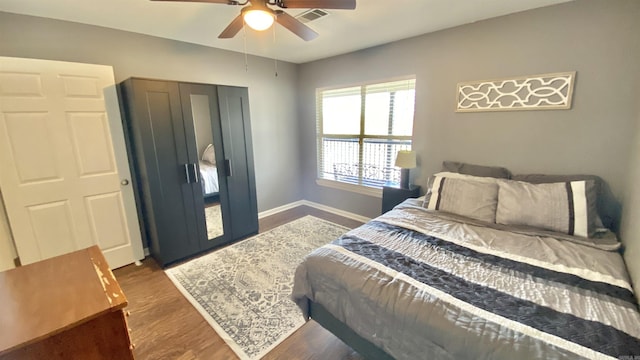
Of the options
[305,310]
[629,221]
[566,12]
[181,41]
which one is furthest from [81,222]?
[566,12]

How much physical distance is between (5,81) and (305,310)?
2885 mm

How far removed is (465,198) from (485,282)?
1.06 m

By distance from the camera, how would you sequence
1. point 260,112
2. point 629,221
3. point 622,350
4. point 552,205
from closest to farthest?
1. point 622,350
2. point 629,221
3. point 552,205
4. point 260,112

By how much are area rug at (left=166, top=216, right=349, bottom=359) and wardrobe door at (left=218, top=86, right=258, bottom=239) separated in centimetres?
28

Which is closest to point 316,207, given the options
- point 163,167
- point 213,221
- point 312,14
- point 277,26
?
point 213,221

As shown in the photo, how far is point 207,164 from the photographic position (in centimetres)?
285

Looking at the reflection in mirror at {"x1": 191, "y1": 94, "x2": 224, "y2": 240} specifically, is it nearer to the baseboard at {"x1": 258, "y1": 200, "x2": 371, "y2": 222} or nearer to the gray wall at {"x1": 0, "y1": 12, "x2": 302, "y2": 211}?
the gray wall at {"x1": 0, "y1": 12, "x2": 302, "y2": 211}

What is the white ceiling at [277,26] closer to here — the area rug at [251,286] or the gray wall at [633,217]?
the gray wall at [633,217]

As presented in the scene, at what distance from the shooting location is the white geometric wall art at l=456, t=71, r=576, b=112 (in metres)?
2.15

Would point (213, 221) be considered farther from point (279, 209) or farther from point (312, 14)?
point (312, 14)

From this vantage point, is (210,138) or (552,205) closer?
(552,205)

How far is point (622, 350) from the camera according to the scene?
2.95ft

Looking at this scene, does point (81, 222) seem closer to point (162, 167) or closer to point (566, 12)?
point (162, 167)

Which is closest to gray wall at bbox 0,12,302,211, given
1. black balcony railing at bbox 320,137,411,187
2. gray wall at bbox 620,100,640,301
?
black balcony railing at bbox 320,137,411,187
